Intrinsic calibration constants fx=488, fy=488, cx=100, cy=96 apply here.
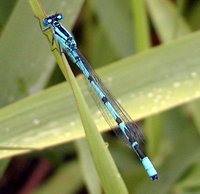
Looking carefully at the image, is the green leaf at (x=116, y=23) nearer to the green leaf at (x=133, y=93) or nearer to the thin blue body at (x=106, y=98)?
the thin blue body at (x=106, y=98)

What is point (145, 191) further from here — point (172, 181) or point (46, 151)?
point (46, 151)

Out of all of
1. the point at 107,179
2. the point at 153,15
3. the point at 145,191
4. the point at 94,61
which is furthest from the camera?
the point at 94,61

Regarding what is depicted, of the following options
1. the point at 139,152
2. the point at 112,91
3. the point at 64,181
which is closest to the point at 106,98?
the point at 112,91

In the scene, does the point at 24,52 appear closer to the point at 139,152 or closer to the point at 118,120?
the point at 118,120

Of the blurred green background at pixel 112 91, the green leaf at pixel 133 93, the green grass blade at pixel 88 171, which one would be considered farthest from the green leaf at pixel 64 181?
the green leaf at pixel 133 93

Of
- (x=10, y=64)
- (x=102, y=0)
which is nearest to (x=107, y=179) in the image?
(x=10, y=64)

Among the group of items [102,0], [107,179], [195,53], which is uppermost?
[102,0]

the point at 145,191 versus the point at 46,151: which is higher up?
the point at 46,151

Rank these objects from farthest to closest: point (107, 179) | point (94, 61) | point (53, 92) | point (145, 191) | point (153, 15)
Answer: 1. point (94, 61)
2. point (153, 15)
3. point (145, 191)
4. point (53, 92)
5. point (107, 179)
